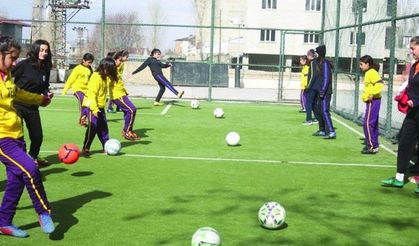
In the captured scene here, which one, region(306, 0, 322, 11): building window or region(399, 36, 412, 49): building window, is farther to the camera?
region(306, 0, 322, 11): building window

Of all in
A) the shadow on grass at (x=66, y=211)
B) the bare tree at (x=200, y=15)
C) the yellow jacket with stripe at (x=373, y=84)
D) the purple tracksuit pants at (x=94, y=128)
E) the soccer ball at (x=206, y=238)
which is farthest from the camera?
the bare tree at (x=200, y=15)

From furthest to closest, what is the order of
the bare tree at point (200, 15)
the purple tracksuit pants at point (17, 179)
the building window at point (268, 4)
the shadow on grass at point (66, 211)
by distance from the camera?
the building window at point (268, 4)
the bare tree at point (200, 15)
the shadow on grass at point (66, 211)
the purple tracksuit pants at point (17, 179)

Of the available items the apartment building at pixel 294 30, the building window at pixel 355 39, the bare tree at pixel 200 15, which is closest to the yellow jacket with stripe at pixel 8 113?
the apartment building at pixel 294 30

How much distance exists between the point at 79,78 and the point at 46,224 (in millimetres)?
8096

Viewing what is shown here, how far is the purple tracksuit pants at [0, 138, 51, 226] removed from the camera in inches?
190

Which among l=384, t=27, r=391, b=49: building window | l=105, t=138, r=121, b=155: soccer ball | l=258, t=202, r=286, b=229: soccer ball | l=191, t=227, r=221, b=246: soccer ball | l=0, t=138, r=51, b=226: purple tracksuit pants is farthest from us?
l=384, t=27, r=391, b=49: building window

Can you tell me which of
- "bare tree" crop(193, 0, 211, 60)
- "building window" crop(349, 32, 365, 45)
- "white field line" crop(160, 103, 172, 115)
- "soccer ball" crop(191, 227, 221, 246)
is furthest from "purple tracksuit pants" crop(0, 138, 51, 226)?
"bare tree" crop(193, 0, 211, 60)

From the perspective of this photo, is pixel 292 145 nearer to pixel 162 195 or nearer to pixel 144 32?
pixel 162 195

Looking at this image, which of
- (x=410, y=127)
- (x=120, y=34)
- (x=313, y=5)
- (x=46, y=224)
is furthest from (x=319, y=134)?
(x=313, y=5)

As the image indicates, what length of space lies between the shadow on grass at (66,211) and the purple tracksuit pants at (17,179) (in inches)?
10.7

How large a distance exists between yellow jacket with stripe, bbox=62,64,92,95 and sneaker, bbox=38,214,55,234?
785 cm

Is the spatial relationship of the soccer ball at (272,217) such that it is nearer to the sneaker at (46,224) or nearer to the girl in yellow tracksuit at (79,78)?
the sneaker at (46,224)

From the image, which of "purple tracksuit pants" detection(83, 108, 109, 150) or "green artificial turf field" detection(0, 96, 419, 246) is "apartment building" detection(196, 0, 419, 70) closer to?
"green artificial turf field" detection(0, 96, 419, 246)

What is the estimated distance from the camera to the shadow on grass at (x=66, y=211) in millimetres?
5125
